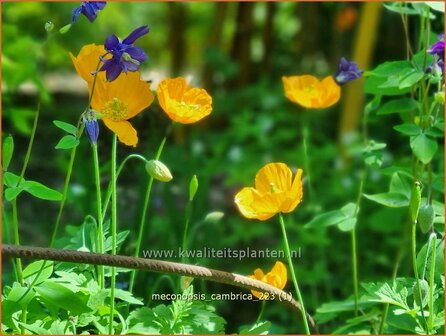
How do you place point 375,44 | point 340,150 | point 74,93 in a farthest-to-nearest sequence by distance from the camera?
point 74,93
point 375,44
point 340,150

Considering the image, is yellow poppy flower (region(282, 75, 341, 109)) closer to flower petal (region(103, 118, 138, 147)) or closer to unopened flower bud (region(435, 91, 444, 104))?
unopened flower bud (region(435, 91, 444, 104))

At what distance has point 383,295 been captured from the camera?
1.16 meters

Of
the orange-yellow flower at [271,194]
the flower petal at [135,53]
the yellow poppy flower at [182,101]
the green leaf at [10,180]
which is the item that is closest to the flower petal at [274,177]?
the orange-yellow flower at [271,194]

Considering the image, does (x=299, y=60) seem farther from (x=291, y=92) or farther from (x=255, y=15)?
(x=291, y=92)

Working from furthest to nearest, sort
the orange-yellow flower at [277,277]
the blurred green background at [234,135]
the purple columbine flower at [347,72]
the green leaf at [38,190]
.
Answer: the blurred green background at [234,135]
the purple columbine flower at [347,72]
the orange-yellow flower at [277,277]
the green leaf at [38,190]

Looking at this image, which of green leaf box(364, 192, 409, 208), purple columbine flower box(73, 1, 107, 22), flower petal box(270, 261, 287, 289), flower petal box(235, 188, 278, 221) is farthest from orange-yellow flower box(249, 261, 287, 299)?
purple columbine flower box(73, 1, 107, 22)

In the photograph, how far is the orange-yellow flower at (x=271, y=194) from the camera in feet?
3.79

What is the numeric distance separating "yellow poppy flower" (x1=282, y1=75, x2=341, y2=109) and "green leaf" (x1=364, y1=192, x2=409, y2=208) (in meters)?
0.18

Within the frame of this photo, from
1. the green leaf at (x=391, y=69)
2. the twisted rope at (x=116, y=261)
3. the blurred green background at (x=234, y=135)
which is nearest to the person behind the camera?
the twisted rope at (x=116, y=261)

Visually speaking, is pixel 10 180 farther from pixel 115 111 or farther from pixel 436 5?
pixel 436 5

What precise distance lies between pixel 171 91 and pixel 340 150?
7.20 feet

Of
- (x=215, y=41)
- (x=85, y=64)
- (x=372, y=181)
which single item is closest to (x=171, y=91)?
(x=85, y=64)

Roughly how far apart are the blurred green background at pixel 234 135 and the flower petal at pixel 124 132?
366mm

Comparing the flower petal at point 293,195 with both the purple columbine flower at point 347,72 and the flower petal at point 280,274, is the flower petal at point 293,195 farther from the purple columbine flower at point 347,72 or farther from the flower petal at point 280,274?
the purple columbine flower at point 347,72
